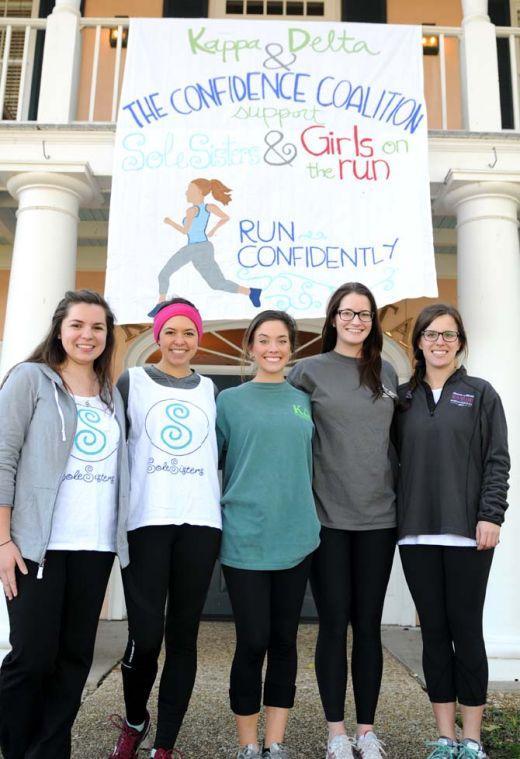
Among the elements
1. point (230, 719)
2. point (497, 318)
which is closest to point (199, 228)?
point (497, 318)

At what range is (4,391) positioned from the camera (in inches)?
97.0

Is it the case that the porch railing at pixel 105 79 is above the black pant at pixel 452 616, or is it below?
above

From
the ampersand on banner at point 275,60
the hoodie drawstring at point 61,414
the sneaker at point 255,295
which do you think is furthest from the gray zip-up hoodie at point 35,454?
the ampersand on banner at point 275,60

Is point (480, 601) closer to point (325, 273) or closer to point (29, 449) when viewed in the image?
point (29, 449)

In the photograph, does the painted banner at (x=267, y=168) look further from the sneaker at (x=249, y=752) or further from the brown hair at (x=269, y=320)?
the sneaker at (x=249, y=752)

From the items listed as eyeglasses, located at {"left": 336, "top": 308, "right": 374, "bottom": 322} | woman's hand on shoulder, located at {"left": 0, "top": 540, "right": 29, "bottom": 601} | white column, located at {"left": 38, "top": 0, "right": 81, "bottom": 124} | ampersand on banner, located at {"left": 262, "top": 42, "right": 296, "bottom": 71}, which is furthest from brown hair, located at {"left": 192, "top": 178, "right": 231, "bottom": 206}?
woman's hand on shoulder, located at {"left": 0, "top": 540, "right": 29, "bottom": 601}

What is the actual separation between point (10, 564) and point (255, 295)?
278cm

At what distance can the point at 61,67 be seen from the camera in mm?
5242

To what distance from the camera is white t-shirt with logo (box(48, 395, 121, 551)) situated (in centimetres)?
240

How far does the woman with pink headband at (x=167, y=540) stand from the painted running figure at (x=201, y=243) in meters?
2.04

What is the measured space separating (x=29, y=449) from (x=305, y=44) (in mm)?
4071

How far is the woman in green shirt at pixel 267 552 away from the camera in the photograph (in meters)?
2.60

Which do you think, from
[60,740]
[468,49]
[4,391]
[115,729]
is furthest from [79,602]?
[468,49]

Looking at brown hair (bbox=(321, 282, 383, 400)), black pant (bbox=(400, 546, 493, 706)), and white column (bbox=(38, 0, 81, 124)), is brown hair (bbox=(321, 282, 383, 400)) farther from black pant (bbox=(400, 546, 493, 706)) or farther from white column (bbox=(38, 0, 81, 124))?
white column (bbox=(38, 0, 81, 124))
